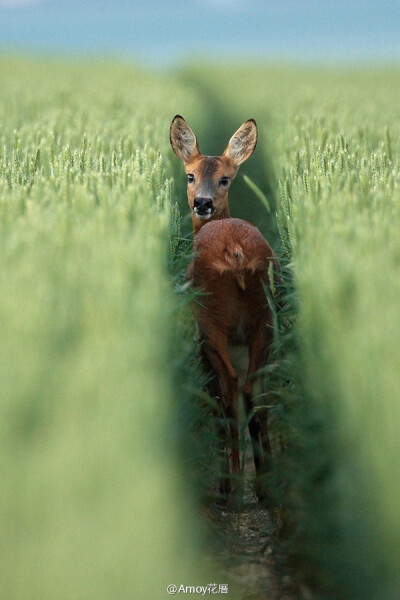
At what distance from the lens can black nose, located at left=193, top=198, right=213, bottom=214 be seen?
6.05 metres

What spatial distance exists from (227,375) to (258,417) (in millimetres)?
349

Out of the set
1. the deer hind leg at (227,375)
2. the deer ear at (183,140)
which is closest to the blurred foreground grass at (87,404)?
the deer hind leg at (227,375)

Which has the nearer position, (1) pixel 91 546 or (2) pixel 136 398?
(1) pixel 91 546

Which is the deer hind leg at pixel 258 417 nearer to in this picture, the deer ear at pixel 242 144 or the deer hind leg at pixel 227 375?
the deer hind leg at pixel 227 375

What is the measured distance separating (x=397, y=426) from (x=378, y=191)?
8.61 feet

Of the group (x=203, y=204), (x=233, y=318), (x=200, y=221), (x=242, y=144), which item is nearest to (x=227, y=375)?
(x=233, y=318)

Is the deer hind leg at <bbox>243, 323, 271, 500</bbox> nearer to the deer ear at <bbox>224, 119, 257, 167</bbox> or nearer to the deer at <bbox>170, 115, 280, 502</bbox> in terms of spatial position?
the deer at <bbox>170, 115, 280, 502</bbox>

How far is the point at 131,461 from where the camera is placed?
7.74 feet

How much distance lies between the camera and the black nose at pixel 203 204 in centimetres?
605

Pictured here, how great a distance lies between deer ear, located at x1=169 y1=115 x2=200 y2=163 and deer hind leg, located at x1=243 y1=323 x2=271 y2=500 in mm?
2625

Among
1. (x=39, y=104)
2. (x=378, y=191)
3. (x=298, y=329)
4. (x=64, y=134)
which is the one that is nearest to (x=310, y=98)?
(x=39, y=104)

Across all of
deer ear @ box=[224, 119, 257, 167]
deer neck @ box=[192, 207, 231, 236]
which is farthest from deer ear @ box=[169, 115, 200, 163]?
deer neck @ box=[192, 207, 231, 236]

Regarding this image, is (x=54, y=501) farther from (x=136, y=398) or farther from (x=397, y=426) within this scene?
(x=397, y=426)

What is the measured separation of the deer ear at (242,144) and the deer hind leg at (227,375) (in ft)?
8.57
